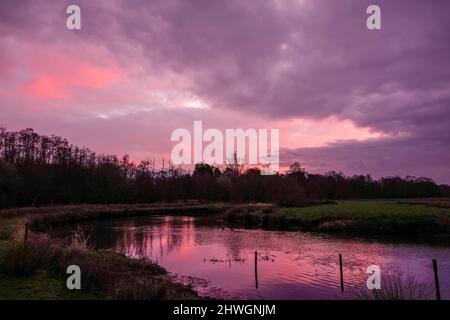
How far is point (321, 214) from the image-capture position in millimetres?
48062

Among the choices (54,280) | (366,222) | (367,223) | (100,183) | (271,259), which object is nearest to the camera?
(54,280)

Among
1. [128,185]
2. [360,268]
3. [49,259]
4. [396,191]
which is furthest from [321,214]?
[396,191]

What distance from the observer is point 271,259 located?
81.6 ft

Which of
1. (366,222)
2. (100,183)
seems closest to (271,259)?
(366,222)

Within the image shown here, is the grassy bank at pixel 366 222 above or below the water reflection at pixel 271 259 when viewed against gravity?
above

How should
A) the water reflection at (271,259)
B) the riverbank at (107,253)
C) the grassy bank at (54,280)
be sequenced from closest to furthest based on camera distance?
the grassy bank at (54,280) → the riverbank at (107,253) → the water reflection at (271,259)

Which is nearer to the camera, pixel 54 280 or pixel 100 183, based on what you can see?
pixel 54 280

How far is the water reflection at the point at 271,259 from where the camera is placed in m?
17.8

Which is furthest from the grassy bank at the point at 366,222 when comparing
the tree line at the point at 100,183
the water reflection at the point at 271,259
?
the tree line at the point at 100,183

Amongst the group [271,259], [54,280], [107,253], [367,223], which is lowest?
[271,259]

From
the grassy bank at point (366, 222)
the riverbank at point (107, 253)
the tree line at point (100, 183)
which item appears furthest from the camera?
the tree line at point (100, 183)

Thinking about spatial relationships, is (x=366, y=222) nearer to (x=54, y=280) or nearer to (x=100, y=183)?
(x=54, y=280)

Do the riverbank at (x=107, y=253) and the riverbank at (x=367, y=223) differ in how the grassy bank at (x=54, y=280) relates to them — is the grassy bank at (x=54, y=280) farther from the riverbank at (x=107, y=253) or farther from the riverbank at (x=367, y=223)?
the riverbank at (x=367, y=223)
